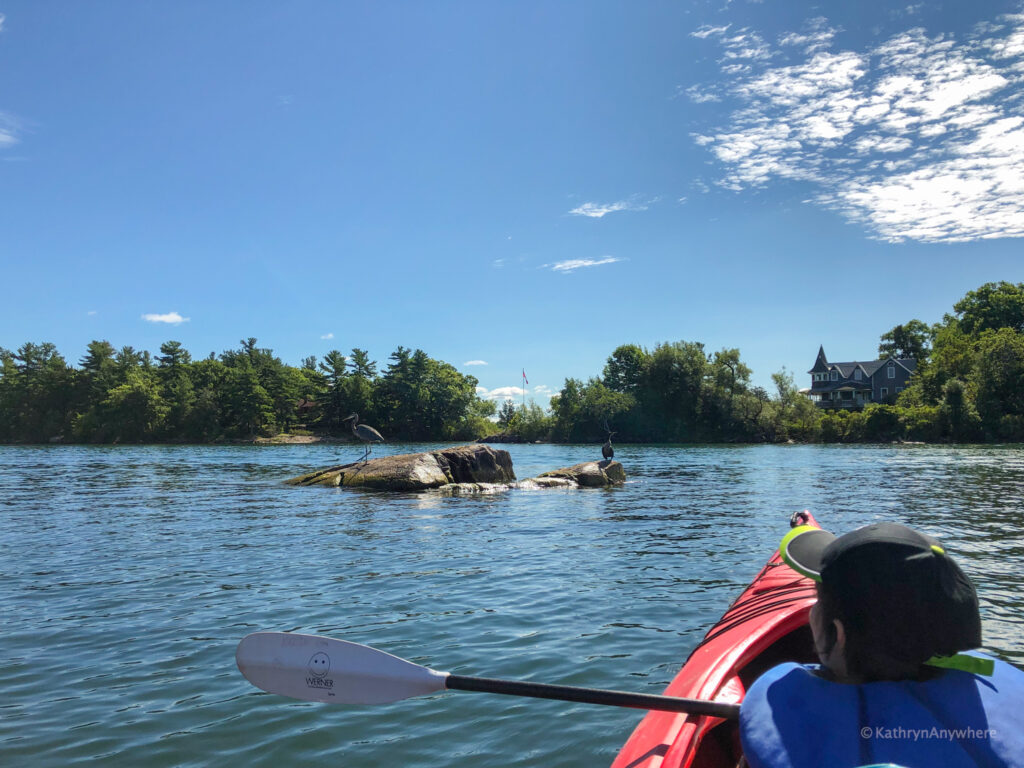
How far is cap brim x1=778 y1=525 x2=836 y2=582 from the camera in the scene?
1923mm

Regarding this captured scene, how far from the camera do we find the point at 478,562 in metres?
8.06

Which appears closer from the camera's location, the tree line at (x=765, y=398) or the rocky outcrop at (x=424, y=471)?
the rocky outcrop at (x=424, y=471)

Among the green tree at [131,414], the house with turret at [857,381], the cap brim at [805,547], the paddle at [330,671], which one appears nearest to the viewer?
the cap brim at [805,547]

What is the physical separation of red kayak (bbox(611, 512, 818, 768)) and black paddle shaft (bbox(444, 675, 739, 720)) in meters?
0.10

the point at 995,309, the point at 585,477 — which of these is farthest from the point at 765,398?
the point at 585,477

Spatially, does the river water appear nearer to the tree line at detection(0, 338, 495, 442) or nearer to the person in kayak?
the person in kayak

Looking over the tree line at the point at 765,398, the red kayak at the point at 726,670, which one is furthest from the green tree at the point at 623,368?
the red kayak at the point at 726,670

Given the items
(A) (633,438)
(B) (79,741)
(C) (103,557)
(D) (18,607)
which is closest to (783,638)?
(B) (79,741)

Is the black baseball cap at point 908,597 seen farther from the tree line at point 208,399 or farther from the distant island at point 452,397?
the tree line at point 208,399

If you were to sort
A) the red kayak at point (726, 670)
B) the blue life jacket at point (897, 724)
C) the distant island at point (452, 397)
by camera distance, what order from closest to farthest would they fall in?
the blue life jacket at point (897, 724) < the red kayak at point (726, 670) < the distant island at point (452, 397)

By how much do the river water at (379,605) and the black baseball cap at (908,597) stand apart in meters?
2.47

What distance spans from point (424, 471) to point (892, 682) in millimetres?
15375

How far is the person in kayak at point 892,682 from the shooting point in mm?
1434

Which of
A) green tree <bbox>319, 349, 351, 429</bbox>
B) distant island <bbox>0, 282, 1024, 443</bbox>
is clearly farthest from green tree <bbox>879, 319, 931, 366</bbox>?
green tree <bbox>319, 349, 351, 429</bbox>
